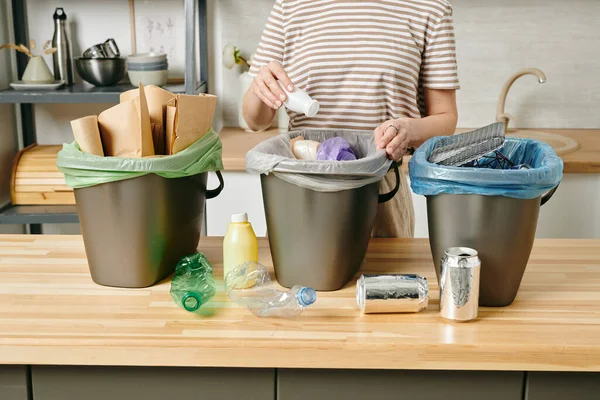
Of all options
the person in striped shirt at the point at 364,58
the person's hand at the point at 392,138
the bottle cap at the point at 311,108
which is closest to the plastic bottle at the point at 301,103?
the bottle cap at the point at 311,108

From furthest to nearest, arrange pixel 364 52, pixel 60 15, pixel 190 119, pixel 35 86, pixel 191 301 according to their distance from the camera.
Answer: pixel 60 15, pixel 35 86, pixel 364 52, pixel 190 119, pixel 191 301

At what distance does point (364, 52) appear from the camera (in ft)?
5.26

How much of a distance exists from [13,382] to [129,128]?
44 centimetres

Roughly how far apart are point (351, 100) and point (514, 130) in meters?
1.48

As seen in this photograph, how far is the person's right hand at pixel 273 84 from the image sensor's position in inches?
52.1

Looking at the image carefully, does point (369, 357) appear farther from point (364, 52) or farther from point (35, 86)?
point (35, 86)

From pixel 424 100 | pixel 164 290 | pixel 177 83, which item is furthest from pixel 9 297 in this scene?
pixel 177 83

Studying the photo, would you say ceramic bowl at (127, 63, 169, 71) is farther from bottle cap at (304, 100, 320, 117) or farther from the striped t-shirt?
bottle cap at (304, 100, 320, 117)

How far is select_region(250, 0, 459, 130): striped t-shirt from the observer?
159 centimetres

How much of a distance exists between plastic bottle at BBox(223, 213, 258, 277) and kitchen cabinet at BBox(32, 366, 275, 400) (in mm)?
242

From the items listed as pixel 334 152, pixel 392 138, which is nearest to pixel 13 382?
pixel 334 152

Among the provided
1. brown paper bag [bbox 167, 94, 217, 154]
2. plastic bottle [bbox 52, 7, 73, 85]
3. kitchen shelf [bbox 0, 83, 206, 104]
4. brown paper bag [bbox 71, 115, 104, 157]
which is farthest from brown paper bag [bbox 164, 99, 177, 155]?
plastic bottle [bbox 52, 7, 73, 85]

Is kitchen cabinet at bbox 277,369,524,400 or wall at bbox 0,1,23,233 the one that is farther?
wall at bbox 0,1,23,233

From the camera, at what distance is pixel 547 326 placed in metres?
1.13
